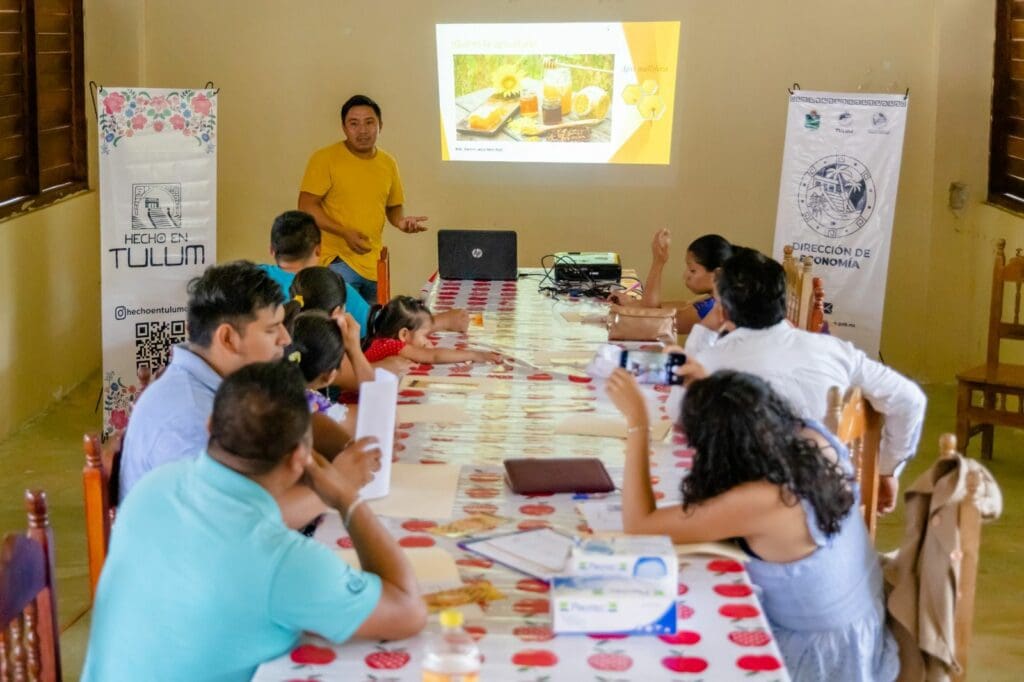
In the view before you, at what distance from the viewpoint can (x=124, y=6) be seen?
670 cm

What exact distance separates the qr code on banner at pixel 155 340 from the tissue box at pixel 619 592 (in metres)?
3.80

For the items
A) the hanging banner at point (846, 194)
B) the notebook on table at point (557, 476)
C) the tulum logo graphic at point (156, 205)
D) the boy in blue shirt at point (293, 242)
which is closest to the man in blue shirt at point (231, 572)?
the notebook on table at point (557, 476)

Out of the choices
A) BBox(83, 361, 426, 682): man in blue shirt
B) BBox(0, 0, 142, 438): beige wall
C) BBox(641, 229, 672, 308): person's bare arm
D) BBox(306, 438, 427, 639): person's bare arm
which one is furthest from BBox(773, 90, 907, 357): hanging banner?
BBox(83, 361, 426, 682): man in blue shirt

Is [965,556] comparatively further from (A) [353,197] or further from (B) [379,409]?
(A) [353,197]

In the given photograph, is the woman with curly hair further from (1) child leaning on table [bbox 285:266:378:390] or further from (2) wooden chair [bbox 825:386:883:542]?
(1) child leaning on table [bbox 285:266:378:390]

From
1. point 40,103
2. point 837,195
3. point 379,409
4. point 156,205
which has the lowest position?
point 379,409

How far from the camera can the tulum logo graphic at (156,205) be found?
560 cm

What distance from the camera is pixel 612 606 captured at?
7.06 feet

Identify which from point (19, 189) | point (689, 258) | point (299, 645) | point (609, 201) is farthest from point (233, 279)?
point (609, 201)

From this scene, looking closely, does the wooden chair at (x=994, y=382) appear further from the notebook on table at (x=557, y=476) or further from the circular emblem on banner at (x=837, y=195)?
the notebook on table at (x=557, y=476)

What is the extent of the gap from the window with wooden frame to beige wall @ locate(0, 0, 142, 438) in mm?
90

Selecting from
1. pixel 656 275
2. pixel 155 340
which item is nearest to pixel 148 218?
pixel 155 340

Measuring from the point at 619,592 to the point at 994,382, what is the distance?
Answer: 368 centimetres

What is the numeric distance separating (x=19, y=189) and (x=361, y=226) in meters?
1.54
